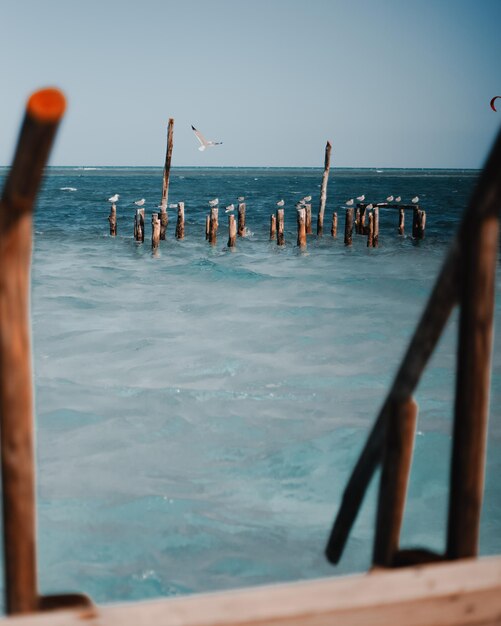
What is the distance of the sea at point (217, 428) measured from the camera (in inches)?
200

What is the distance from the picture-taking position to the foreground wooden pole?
1.71 metres

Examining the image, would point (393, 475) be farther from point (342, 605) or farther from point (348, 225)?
point (348, 225)

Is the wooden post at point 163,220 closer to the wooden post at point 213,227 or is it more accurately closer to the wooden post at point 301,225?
the wooden post at point 213,227

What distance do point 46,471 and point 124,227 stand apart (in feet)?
83.9

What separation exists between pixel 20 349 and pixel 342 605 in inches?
44.6

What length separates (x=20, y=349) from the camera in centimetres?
189

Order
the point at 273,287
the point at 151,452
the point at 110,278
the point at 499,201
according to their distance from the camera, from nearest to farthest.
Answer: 1. the point at 499,201
2. the point at 151,452
3. the point at 273,287
4. the point at 110,278

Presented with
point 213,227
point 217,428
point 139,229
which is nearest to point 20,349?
point 217,428

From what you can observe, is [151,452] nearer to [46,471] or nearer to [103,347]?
[46,471]

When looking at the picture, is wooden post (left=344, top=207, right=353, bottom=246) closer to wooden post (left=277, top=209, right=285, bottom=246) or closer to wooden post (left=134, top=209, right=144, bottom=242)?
wooden post (left=277, top=209, right=285, bottom=246)

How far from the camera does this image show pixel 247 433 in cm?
717

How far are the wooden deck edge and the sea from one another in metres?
2.94

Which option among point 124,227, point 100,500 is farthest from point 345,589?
point 124,227

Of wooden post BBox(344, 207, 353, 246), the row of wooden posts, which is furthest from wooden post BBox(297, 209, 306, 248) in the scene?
wooden post BBox(344, 207, 353, 246)
